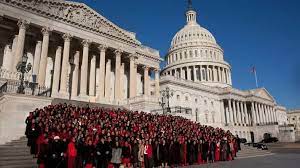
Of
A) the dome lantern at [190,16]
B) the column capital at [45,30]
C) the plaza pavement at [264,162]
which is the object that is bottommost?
the plaza pavement at [264,162]

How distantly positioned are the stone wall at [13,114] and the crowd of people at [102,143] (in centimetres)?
306

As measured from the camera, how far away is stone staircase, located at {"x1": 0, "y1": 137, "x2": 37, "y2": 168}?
1316cm

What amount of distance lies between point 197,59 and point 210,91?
22622mm

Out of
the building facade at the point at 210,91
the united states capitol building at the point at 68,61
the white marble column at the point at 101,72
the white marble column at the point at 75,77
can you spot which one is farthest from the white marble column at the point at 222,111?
the white marble column at the point at 75,77

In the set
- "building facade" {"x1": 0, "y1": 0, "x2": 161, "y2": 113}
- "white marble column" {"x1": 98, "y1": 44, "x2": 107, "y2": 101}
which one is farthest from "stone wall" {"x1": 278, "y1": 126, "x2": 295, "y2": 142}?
"white marble column" {"x1": 98, "y1": 44, "x2": 107, "y2": 101}

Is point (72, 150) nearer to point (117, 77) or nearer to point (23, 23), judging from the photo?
point (23, 23)

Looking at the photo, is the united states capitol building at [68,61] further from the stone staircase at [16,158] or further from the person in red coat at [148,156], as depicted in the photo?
the person in red coat at [148,156]

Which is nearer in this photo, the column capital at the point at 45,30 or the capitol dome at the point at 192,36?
the column capital at the point at 45,30

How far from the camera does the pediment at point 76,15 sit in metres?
29.7

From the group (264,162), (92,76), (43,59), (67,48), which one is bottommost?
(264,162)

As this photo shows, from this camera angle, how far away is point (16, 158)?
1388 centimetres

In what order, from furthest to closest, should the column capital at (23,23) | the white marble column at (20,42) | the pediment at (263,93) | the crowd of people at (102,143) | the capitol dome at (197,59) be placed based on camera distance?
the capitol dome at (197,59), the pediment at (263,93), the column capital at (23,23), the white marble column at (20,42), the crowd of people at (102,143)

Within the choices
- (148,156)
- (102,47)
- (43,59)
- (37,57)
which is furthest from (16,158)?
(102,47)

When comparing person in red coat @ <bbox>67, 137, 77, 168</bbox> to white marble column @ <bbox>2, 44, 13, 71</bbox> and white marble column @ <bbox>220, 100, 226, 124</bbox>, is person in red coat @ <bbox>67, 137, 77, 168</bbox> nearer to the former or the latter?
white marble column @ <bbox>2, 44, 13, 71</bbox>
